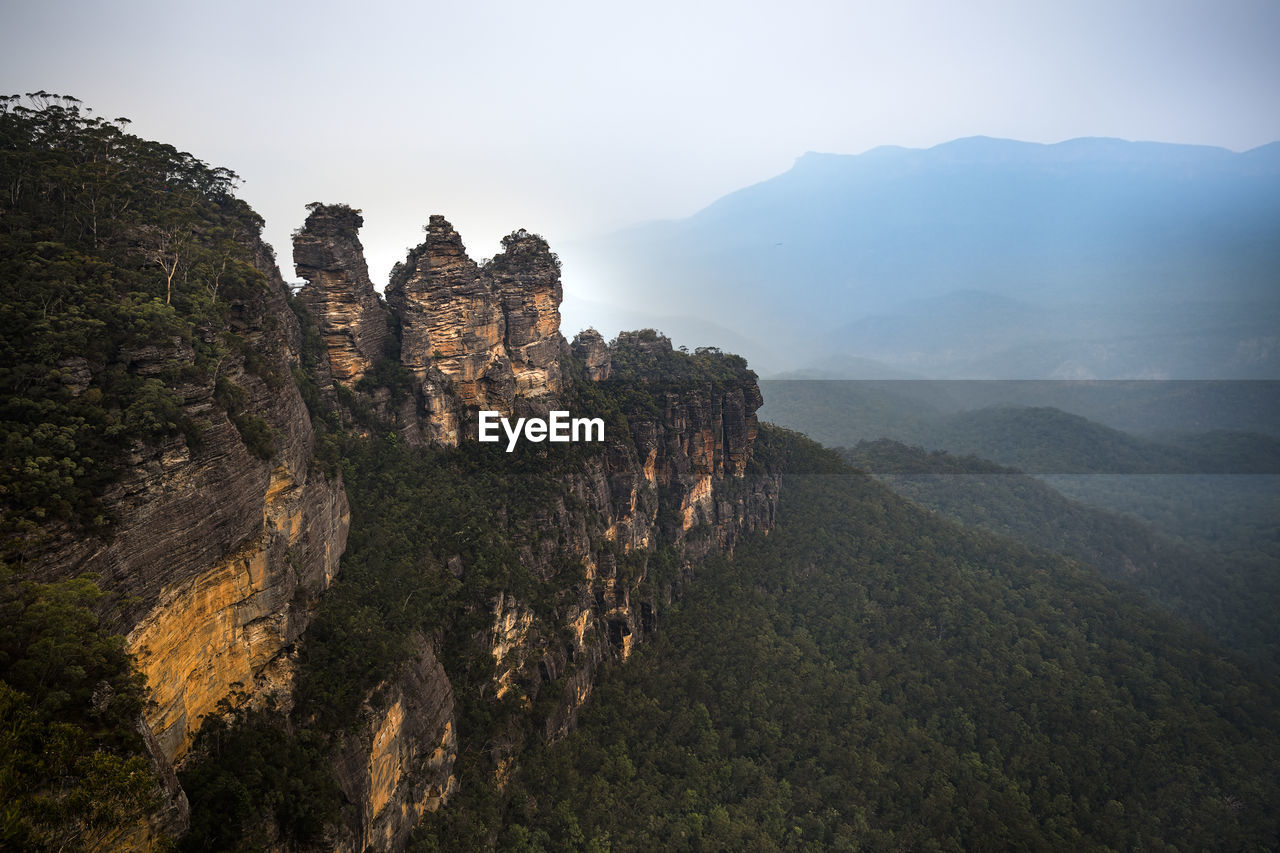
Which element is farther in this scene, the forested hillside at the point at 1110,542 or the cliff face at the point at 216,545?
the forested hillside at the point at 1110,542

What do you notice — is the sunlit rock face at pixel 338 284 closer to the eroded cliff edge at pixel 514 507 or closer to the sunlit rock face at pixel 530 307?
the eroded cliff edge at pixel 514 507

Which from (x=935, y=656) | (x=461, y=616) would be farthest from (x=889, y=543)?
(x=461, y=616)

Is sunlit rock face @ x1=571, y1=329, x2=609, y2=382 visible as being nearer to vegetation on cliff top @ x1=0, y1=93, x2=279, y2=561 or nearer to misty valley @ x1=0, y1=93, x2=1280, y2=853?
misty valley @ x1=0, y1=93, x2=1280, y2=853

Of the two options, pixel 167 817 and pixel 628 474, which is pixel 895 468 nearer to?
pixel 628 474

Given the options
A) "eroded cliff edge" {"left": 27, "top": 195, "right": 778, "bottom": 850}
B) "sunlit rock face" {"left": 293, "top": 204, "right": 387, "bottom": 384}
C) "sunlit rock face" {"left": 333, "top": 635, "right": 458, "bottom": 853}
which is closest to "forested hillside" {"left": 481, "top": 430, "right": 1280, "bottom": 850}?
"sunlit rock face" {"left": 333, "top": 635, "right": 458, "bottom": 853}

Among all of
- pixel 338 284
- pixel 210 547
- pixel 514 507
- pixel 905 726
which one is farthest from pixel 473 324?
pixel 905 726

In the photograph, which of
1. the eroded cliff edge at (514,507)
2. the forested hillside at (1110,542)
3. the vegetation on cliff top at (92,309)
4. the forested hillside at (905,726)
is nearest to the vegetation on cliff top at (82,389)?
the vegetation on cliff top at (92,309)
